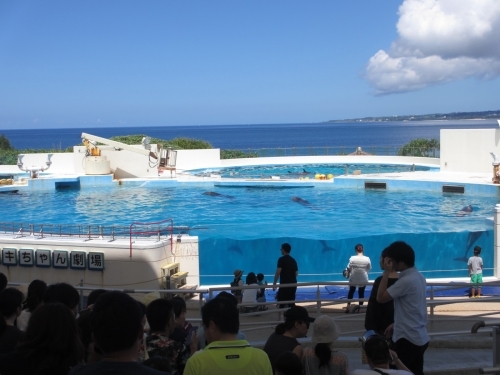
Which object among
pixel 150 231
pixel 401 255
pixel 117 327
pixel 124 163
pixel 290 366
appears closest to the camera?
pixel 117 327

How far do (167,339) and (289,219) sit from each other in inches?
549

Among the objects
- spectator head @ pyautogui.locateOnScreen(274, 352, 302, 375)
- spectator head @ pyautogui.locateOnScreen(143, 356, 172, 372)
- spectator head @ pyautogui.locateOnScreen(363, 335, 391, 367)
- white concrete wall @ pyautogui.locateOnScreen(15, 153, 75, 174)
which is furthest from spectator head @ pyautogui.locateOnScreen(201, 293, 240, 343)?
white concrete wall @ pyautogui.locateOnScreen(15, 153, 75, 174)

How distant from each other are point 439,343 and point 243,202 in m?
15.0

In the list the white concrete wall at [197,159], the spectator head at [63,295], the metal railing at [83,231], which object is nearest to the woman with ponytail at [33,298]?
the spectator head at [63,295]

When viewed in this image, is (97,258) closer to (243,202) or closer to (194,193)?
(243,202)

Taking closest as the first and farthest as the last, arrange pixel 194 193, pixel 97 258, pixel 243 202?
pixel 97 258
pixel 243 202
pixel 194 193

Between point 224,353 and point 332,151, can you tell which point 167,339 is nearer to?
point 224,353

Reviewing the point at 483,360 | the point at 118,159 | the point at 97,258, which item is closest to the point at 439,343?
the point at 483,360

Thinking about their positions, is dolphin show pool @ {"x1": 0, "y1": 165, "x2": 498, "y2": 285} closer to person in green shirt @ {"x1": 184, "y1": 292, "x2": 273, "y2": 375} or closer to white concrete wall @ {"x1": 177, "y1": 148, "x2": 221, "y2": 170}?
white concrete wall @ {"x1": 177, "y1": 148, "x2": 221, "y2": 170}

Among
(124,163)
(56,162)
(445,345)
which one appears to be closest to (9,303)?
(445,345)

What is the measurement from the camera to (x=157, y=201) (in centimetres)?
2097

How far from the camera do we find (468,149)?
974 inches

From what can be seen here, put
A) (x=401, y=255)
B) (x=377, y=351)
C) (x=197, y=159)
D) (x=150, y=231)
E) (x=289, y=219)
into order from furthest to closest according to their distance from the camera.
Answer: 1. (x=197, y=159)
2. (x=289, y=219)
3. (x=150, y=231)
4. (x=401, y=255)
5. (x=377, y=351)

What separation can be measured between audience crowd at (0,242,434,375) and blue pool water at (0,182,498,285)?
6877 millimetres
